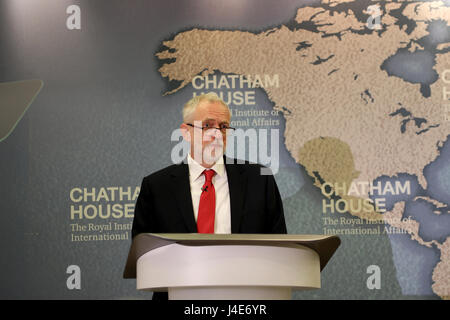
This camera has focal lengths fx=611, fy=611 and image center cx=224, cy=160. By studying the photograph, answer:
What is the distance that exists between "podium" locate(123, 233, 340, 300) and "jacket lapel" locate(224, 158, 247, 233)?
26.8 inches

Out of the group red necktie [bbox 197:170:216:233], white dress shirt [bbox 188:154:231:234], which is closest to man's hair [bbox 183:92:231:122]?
white dress shirt [bbox 188:154:231:234]

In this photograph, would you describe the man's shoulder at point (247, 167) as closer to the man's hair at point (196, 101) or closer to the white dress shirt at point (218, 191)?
the white dress shirt at point (218, 191)

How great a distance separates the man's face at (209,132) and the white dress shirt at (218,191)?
0.04 metres

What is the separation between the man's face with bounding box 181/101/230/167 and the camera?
246cm

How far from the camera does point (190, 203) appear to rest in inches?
89.7

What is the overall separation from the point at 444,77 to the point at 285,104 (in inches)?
39.6

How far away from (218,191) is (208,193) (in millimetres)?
53

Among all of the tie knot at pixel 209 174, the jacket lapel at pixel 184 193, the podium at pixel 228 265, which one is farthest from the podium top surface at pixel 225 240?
the tie knot at pixel 209 174

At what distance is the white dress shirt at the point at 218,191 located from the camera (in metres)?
2.26

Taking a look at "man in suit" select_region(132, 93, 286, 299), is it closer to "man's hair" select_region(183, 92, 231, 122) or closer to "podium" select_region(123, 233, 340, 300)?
"man's hair" select_region(183, 92, 231, 122)

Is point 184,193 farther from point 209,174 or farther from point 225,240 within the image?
point 225,240

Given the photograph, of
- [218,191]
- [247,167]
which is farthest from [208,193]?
[247,167]

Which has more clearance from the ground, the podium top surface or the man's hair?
the man's hair
